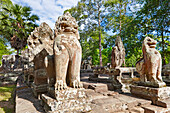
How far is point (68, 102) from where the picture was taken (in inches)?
81.3

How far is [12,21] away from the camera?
43.1 ft

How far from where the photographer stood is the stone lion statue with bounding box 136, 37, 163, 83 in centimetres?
318

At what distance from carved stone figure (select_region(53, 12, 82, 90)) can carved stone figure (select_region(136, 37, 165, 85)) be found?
7.45 feet

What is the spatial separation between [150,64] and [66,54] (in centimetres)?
260

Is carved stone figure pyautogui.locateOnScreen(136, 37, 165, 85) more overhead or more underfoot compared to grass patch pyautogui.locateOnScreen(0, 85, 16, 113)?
more overhead

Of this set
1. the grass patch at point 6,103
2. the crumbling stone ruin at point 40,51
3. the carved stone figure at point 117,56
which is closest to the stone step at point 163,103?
the carved stone figure at point 117,56

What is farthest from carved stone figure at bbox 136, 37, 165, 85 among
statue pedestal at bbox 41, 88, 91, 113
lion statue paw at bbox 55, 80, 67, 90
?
lion statue paw at bbox 55, 80, 67, 90

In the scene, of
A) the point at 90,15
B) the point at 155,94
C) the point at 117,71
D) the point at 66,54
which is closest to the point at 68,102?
the point at 66,54

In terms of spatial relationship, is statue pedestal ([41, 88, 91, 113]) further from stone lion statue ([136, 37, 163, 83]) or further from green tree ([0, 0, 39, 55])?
green tree ([0, 0, 39, 55])

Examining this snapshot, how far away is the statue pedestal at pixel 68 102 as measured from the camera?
1957 mm

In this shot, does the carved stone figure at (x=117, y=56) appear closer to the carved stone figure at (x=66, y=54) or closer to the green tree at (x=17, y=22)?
the carved stone figure at (x=66, y=54)

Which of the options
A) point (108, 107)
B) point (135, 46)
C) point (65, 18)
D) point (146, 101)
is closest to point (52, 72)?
point (65, 18)

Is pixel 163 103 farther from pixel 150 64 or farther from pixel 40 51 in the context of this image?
pixel 40 51

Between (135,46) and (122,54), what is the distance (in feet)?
17.5
